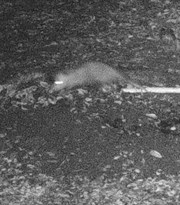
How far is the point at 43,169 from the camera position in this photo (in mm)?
3355

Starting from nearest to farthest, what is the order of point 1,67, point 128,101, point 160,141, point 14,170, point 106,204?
point 106,204 < point 14,170 < point 160,141 < point 128,101 < point 1,67

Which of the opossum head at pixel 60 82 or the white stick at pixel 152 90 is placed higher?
the opossum head at pixel 60 82

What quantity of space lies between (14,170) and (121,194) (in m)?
0.83

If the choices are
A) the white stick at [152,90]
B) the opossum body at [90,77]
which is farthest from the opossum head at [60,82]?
the white stick at [152,90]

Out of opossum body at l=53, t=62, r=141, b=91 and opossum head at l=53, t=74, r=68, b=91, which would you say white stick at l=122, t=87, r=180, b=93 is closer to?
opossum body at l=53, t=62, r=141, b=91

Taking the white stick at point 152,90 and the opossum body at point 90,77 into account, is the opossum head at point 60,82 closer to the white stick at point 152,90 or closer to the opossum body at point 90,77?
the opossum body at point 90,77

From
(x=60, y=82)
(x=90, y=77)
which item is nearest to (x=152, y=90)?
(x=90, y=77)

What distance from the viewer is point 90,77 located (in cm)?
432

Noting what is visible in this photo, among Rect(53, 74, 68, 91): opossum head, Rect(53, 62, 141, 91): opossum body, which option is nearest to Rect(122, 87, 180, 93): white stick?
Rect(53, 62, 141, 91): opossum body

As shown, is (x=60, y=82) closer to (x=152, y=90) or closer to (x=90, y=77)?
(x=90, y=77)

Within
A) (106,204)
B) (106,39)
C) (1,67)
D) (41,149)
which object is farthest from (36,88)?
(106,204)

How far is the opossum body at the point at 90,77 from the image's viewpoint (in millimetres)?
4258

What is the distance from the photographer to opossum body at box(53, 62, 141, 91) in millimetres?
4258

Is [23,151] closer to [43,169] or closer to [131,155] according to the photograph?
[43,169]
